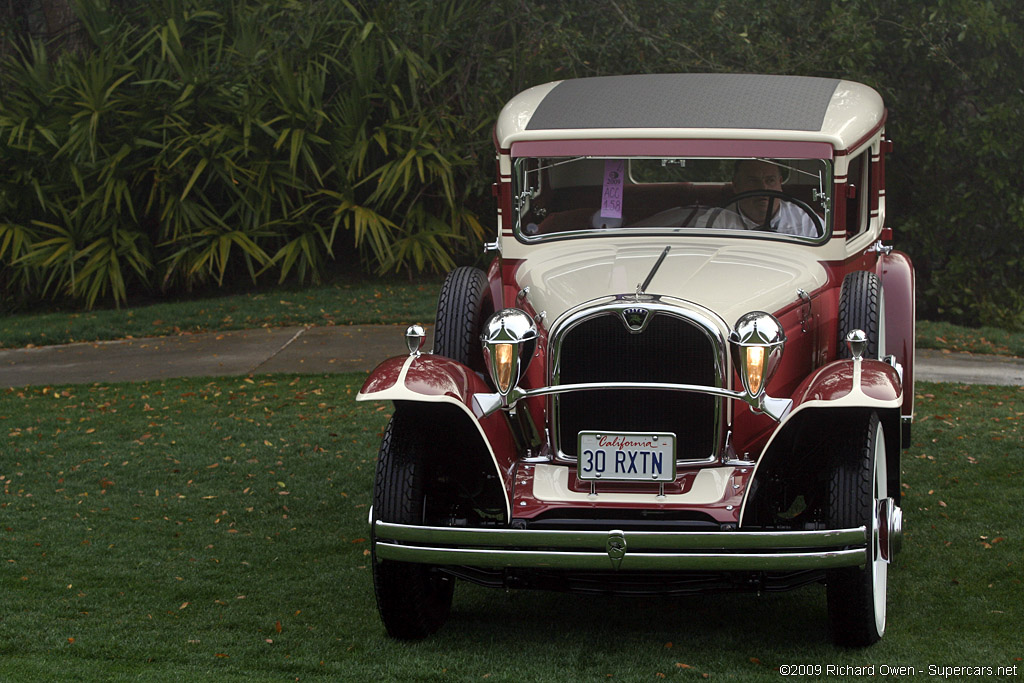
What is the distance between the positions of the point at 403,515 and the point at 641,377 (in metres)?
1.00

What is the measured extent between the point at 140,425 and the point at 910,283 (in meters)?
4.76

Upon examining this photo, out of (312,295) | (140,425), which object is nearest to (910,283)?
(140,425)

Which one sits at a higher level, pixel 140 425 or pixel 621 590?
pixel 621 590

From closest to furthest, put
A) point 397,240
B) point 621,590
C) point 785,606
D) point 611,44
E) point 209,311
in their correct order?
point 621,590 → point 785,606 → point 611,44 → point 209,311 → point 397,240

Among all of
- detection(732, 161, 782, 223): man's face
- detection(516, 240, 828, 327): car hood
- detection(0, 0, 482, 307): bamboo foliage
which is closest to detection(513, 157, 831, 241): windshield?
detection(732, 161, 782, 223): man's face

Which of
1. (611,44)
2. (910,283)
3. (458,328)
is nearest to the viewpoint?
(458,328)

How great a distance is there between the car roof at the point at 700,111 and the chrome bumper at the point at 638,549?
1.90m

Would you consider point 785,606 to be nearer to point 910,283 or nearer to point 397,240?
point 910,283

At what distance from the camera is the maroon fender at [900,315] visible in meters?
6.10

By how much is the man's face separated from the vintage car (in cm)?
1

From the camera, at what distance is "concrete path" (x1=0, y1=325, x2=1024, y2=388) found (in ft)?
31.3

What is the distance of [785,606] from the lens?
5059 millimetres

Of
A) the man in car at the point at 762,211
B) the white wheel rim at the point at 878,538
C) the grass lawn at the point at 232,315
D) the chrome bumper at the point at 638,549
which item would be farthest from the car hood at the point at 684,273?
the grass lawn at the point at 232,315

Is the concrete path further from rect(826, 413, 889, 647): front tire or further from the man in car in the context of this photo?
rect(826, 413, 889, 647): front tire
